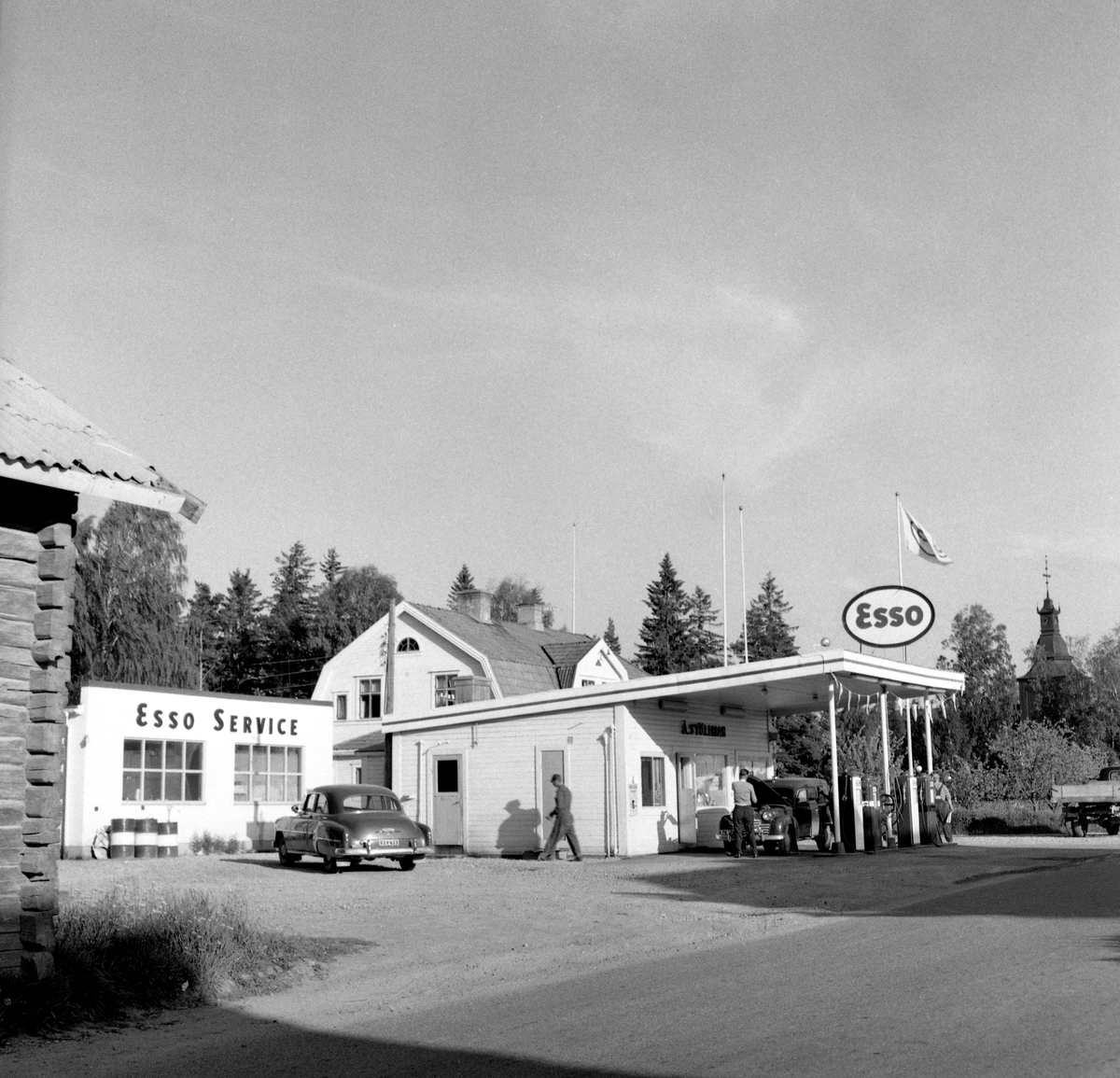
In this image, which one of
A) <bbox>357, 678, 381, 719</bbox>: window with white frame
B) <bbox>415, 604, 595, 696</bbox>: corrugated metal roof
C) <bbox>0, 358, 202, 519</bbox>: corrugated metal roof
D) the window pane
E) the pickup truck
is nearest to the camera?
<bbox>0, 358, 202, 519</bbox>: corrugated metal roof

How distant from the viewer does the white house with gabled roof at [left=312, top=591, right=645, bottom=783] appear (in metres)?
43.1

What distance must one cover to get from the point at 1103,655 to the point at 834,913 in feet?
232

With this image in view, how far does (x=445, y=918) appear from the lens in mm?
15805

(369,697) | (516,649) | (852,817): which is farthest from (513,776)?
(369,697)

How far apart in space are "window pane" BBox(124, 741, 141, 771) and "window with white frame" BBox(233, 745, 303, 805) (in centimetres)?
295

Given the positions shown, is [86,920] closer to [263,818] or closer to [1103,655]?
[263,818]

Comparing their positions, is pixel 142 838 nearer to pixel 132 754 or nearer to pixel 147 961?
pixel 132 754

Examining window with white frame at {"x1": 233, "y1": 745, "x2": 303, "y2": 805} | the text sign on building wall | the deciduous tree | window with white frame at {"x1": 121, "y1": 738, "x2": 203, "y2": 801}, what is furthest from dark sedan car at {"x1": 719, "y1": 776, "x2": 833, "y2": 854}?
the deciduous tree

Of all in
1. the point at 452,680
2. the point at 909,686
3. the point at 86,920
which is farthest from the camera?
the point at 452,680

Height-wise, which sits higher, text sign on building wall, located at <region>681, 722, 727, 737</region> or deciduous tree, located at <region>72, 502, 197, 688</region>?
deciduous tree, located at <region>72, 502, 197, 688</region>

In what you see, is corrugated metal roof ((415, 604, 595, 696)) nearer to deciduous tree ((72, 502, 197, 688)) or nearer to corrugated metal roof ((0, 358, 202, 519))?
deciduous tree ((72, 502, 197, 688))

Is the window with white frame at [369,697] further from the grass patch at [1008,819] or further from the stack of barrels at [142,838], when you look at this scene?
the grass patch at [1008,819]

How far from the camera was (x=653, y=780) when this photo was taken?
30.3 metres

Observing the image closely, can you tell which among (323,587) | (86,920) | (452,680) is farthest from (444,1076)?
(323,587)
